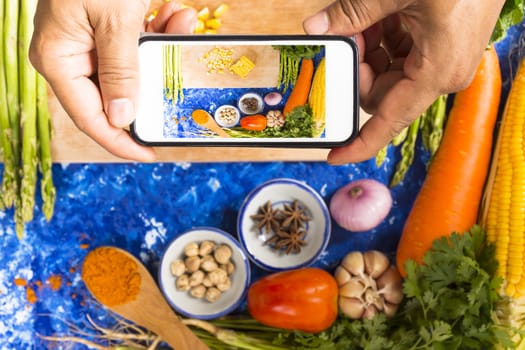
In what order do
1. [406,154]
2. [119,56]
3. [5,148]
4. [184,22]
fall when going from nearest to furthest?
[119,56] < [184,22] < [5,148] < [406,154]

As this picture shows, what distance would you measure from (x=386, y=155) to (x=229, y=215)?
0.56 m

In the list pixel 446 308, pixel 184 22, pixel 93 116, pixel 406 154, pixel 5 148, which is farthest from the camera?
pixel 406 154

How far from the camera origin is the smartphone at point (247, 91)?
1.21 metres

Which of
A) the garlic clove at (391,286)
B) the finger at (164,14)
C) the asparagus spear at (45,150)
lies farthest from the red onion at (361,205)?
the asparagus spear at (45,150)

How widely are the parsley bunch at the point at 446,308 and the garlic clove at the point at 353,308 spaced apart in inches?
1.1

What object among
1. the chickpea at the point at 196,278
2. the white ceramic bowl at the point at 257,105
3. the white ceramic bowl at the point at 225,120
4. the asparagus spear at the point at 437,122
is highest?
the white ceramic bowl at the point at 257,105

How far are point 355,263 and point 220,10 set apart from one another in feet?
2.88

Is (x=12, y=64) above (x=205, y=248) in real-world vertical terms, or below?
above

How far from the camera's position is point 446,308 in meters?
1.55

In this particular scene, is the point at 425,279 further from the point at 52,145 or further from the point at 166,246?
the point at 52,145

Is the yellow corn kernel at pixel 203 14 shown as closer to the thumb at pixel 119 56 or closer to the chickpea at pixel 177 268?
the thumb at pixel 119 56

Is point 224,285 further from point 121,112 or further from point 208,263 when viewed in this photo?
point 121,112

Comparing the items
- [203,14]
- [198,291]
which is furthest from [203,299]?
[203,14]

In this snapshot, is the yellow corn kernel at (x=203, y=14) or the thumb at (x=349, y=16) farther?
the yellow corn kernel at (x=203, y=14)
